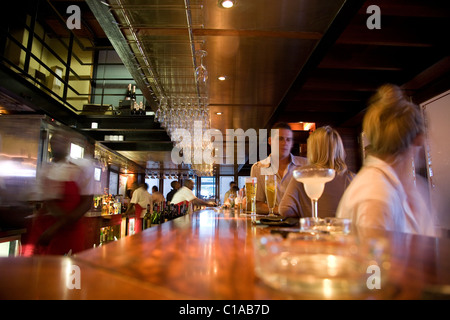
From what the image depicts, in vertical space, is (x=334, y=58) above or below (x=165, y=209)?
above

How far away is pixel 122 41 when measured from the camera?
2.48m

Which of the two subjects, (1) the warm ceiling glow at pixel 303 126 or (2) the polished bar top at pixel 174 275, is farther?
(1) the warm ceiling glow at pixel 303 126

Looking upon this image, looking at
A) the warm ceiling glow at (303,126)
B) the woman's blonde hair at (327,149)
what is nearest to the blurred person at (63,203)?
the woman's blonde hair at (327,149)

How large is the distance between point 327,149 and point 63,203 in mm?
2087

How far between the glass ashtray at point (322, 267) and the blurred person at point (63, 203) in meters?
2.41

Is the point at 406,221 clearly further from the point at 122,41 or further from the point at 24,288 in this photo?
the point at 122,41

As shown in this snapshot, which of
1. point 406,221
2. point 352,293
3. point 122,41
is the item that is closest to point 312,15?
point 122,41

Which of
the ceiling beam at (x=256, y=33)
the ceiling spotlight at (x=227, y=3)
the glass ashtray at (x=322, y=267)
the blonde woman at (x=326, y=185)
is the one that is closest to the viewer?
the glass ashtray at (x=322, y=267)

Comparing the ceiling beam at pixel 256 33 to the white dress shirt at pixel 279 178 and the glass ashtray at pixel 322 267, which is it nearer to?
the white dress shirt at pixel 279 178

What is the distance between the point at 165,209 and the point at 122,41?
257 centimetres

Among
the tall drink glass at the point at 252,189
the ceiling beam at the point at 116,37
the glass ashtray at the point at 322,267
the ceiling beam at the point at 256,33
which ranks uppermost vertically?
the ceiling beam at the point at 256,33

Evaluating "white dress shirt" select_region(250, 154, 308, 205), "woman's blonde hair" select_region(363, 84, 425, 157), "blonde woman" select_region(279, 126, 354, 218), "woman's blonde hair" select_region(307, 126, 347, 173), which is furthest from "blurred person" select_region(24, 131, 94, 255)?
"woman's blonde hair" select_region(363, 84, 425, 157)

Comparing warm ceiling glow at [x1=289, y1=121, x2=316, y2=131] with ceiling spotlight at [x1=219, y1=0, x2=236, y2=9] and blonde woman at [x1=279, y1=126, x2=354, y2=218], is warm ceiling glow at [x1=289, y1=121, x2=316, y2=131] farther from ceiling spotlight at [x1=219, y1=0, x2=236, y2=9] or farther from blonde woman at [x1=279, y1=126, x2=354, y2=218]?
blonde woman at [x1=279, y1=126, x2=354, y2=218]

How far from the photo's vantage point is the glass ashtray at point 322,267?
1.04 ft
